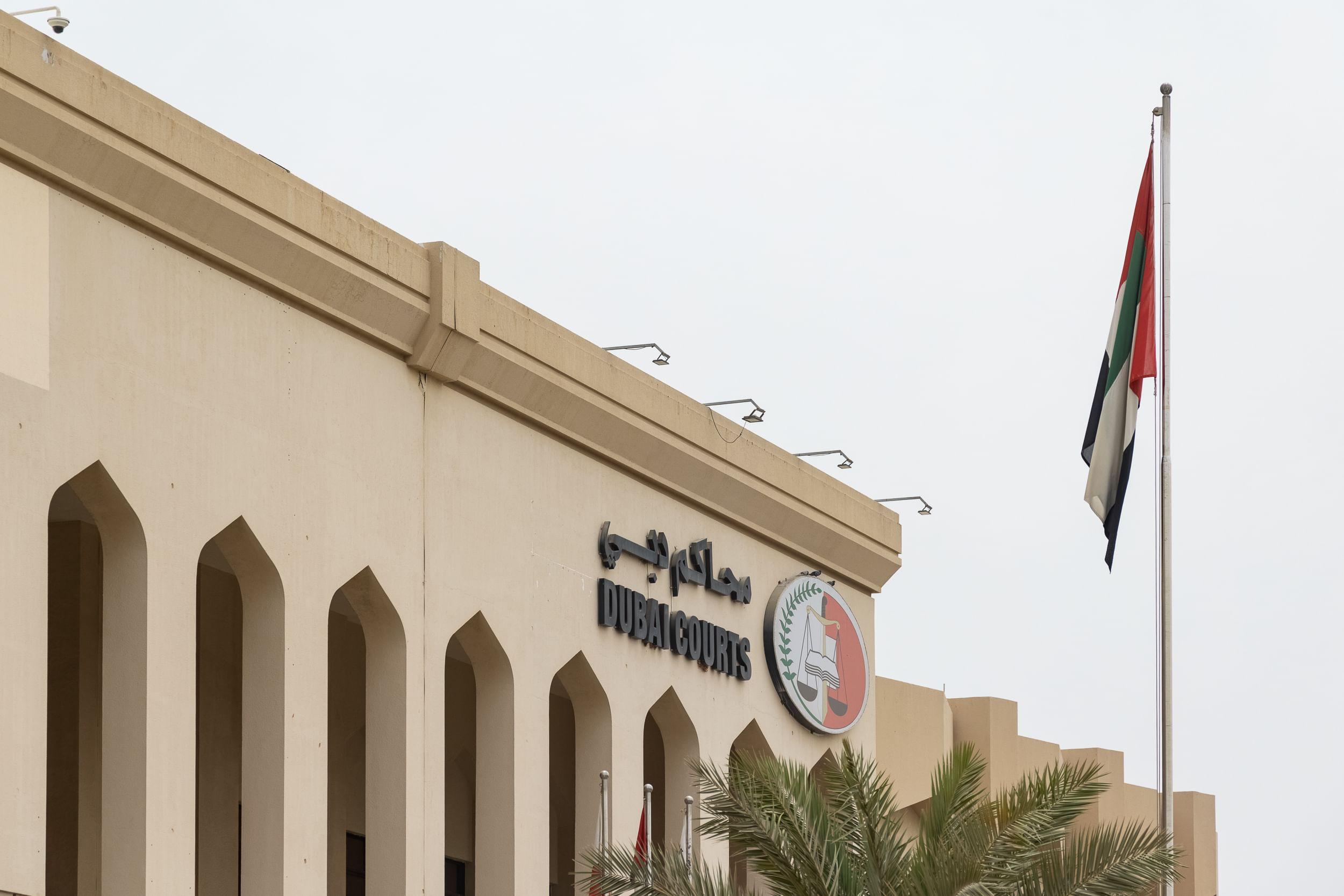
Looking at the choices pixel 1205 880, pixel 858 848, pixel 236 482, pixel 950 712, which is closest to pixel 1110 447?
pixel 858 848

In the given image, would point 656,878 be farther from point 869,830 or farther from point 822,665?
point 822,665

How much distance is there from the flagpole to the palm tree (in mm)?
2182

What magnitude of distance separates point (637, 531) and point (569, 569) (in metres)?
1.61

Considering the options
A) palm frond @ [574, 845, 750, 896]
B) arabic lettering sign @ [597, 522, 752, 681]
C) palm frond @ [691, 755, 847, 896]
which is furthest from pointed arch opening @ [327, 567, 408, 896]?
palm frond @ [691, 755, 847, 896]

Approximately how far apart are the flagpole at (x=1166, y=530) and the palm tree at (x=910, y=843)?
85.9 inches

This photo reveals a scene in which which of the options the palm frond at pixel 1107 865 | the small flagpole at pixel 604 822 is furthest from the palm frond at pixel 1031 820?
the small flagpole at pixel 604 822

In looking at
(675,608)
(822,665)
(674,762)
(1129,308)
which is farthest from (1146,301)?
(822,665)

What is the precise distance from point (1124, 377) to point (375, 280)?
6794 millimetres

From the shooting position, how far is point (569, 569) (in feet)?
77.9

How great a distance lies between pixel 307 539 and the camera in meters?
19.7

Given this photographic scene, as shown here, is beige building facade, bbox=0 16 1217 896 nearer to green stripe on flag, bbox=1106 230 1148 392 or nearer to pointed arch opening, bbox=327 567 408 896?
pointed arch opening, bbox=327 567 408 896

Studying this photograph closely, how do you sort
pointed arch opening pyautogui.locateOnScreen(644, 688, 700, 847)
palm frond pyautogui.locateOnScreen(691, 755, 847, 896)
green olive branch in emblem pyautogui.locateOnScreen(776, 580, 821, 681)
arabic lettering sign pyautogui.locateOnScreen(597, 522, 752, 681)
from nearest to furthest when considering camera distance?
palm frond pyautogui.locateOnScreen(691, 755, 847, 896) < arabic lettering sign pyautogui.locateOnScreen(597, 522, 752, 681) < pointed arch opening pyautogui.locateOnScreen(644, 688, 700, 847) < green olive branch in emblem pyautogui.locateOnScreen(776, 580, 821, 681)

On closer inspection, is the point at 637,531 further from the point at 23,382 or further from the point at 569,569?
the point at 23,382

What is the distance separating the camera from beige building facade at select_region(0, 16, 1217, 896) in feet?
56.6
